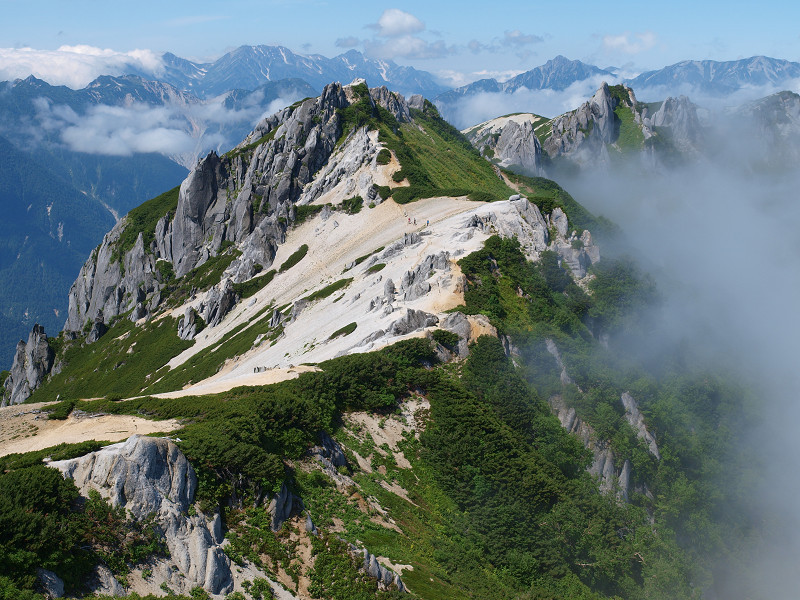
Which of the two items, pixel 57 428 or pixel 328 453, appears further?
pixel 328 453

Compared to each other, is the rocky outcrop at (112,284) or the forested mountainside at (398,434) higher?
the forested mountainside at (398,434)

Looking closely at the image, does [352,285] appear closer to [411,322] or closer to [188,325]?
[411,322]

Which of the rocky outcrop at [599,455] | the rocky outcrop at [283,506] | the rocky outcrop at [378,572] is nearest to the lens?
the rocky outcrop at [378,572]

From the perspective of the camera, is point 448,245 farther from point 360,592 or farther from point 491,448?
point 360,592

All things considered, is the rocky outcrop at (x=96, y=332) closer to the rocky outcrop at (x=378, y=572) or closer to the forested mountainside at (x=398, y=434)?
the forested mountainside at (x=398, y=434)

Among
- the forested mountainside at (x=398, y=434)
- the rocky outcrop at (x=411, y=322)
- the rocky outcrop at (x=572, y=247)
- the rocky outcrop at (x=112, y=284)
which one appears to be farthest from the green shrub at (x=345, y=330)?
the rocky outcrop at (x=112, y=284)

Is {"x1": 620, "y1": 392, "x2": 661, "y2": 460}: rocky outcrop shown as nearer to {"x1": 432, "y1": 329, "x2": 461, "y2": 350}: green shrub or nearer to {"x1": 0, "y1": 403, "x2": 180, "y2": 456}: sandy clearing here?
{"x1": 432, "y1": 329, "x2": 461, "y2": 350}: green shrub

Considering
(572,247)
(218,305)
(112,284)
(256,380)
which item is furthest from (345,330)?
(112,284)

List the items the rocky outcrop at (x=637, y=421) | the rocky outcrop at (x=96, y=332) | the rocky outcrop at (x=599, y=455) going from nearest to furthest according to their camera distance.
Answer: the rocky outcrop at (x=599, y=455), the rocky outcrop at (x=637, y=421), the rocky outcrop at (x=96, y=332)
